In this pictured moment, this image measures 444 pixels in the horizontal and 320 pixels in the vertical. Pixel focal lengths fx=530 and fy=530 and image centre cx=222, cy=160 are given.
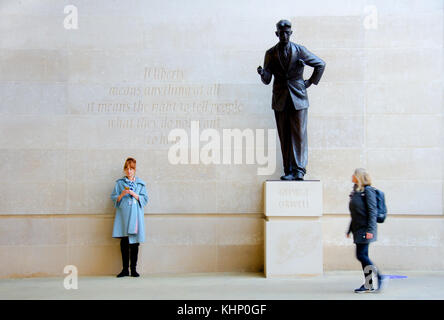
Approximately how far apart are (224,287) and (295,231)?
1448 millimetres

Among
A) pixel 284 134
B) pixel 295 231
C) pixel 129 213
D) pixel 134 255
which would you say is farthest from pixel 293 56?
pixel 134 255

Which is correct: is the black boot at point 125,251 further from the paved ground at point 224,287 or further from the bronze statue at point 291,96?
the bronze statue at point 291,96

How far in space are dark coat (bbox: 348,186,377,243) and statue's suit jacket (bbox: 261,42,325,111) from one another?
81.8 inches

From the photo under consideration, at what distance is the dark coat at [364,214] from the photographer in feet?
21.9

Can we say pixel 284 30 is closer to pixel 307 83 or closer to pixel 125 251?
pixel 307 83

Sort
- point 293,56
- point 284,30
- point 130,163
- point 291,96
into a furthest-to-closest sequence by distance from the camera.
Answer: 1. point 130,163
2. point 291,96
3. point 293,56
4. point 284,30

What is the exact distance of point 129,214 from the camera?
27.8 feet

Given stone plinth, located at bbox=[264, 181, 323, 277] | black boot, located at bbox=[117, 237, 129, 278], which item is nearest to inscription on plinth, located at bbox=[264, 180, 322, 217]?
stone plinth, located at bbox=[264, 181, 323, 277]

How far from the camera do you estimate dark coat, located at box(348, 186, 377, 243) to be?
21.9ft

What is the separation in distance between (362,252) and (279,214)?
1763 millimetres

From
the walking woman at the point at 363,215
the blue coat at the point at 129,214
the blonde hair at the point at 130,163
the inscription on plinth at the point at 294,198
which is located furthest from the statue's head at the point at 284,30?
the blue coat at the point at 129,214

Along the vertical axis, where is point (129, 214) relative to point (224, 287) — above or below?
above

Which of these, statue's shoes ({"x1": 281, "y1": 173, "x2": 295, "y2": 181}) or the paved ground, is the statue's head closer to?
statue's shoes ({"x1": 281, "y1": 173, "x2": 295, "y2": 181})

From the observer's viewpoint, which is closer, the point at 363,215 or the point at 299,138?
the point at 363,215
